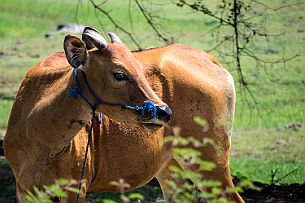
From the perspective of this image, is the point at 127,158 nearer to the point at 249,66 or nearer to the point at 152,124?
the point at 152,124

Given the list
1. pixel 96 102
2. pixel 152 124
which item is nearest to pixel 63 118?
pixel 96 102

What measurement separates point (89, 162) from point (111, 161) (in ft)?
0.98

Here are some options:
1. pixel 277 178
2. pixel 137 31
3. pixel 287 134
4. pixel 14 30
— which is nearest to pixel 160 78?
pixel 277 178

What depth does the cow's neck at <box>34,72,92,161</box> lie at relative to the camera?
6828 millimetres

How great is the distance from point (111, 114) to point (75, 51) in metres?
0.50

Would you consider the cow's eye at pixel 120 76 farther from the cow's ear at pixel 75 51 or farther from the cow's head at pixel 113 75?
the cow's ear at pixel 75 51

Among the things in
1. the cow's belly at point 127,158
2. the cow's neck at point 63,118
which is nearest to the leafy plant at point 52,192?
the cow's neck at point 63,118

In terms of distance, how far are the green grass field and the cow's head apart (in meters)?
3.75

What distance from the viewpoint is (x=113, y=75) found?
263 inches

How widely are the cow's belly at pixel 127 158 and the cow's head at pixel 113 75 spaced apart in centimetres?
76

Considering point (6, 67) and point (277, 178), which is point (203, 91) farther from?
point (6, 67)

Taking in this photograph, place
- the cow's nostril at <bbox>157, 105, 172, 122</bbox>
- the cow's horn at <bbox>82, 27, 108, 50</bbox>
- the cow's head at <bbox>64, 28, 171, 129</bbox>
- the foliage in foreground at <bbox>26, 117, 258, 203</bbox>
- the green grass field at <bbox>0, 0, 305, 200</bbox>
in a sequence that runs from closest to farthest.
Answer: the foliage in foreground at <bbox>26, 117, 258, 203</bbox> → the cow's nostril at <bbox>157, 105, 172, 122</bbox> → the cow's head at <bbox>64, 28, 171, 129</bbox> → the cow's horn at <bbox>82, 27, 108, 50</bbox> → the green grass field at <bbox>0, 0, 305, 200</bbox>

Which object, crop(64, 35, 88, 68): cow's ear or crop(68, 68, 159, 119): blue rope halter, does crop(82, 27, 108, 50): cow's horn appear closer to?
crop(64, 35, 88, 68): cow's ear

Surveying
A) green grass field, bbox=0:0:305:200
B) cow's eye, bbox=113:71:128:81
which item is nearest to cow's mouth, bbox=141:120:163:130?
cow's eye, bbox=113:71:128:81
